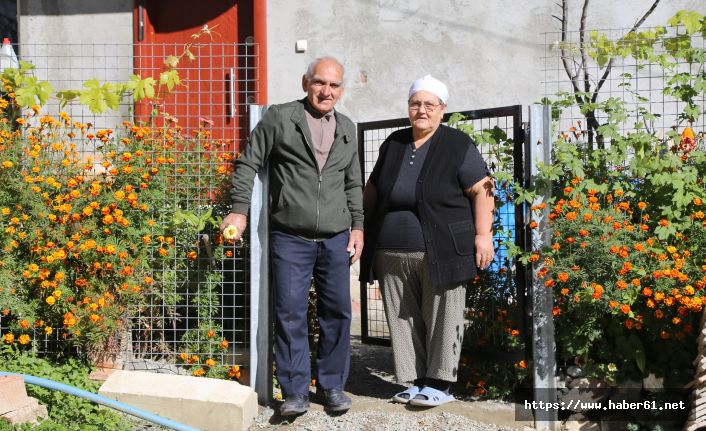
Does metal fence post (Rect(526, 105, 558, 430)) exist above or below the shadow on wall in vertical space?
below

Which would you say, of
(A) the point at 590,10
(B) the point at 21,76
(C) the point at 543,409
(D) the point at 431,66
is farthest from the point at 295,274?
(A) the point at 590,10

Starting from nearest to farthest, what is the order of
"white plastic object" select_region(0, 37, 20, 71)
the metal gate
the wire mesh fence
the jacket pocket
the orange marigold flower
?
the orange marigold flower
the jacket pocket
the metal gate
the wire mesh fence
"white plastic object" select_region(0, 37, 20, 71)

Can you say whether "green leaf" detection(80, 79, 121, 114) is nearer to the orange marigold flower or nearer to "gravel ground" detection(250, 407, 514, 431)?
"gravel ground" detection(250, 407, 514, 431)

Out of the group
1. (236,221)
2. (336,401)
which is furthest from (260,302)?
(336,401)

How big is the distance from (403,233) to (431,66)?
3.56 meters

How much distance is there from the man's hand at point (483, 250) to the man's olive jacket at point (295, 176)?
0.71m

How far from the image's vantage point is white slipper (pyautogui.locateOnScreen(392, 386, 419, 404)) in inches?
183

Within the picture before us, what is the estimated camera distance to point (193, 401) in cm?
437

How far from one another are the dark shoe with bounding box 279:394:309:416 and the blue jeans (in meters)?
0.03

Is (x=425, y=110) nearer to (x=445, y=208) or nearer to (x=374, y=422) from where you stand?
(x=445, y=208)

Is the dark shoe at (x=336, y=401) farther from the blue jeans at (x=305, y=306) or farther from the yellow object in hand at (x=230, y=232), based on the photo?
the yellow object in hand at (x=230, y=232)

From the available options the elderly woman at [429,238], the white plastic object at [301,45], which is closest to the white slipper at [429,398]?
the elderly woman at [429,238]

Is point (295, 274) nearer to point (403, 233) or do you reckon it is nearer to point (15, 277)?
point (403, 233)

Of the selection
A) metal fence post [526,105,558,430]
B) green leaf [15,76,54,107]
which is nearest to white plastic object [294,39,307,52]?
green leaf [15,76,54,107]
